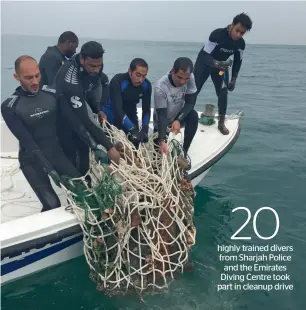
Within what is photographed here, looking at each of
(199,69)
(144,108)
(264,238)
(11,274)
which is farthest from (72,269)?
(199,69)

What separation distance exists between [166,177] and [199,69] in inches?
84.6

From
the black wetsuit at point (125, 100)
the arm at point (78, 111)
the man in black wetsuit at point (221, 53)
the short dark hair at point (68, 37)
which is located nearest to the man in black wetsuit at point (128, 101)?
the black wetsuit at point (125, 100)

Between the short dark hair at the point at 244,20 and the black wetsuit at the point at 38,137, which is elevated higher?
the short dark hair at the point at 244,20

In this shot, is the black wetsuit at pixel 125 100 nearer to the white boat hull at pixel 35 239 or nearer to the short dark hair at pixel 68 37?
the short dark hair at pixel 68 37

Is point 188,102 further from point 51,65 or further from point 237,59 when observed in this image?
point 51,65

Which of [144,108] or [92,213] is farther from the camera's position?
[144,108]

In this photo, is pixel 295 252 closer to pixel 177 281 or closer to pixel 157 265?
pixel 177 281

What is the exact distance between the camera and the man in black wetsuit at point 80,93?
139 inches

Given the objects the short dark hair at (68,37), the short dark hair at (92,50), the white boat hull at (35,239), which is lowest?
the white boat hull at (35,239)

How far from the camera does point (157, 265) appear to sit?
3.58m

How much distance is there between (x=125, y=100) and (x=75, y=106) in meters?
0.78

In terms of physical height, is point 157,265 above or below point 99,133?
below

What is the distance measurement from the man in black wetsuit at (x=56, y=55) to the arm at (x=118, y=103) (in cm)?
81

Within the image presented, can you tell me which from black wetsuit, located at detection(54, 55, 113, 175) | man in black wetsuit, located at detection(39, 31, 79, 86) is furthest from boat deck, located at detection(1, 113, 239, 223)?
man in black wetsuit, located at detection(39, 31, 79, 86)
